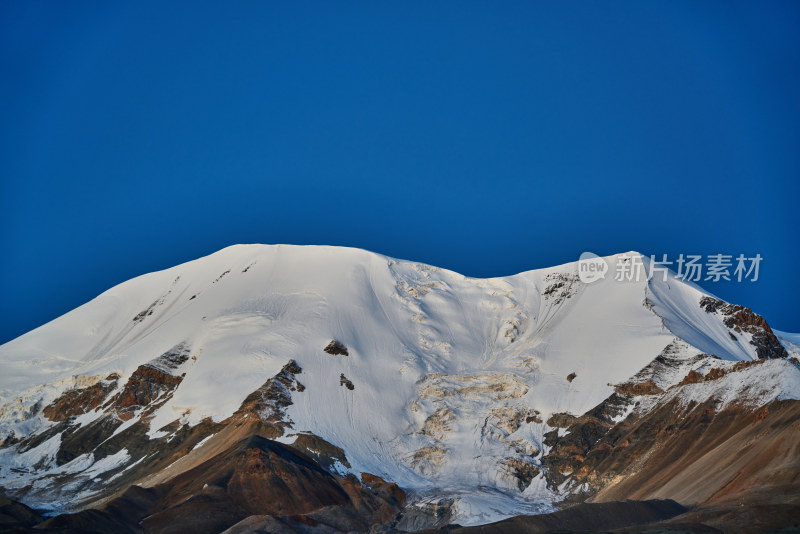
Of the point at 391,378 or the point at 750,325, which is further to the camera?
the point at 750,325

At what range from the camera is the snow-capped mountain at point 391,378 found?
132500 millimetres

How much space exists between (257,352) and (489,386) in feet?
110

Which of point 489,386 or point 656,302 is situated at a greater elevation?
point 656,302

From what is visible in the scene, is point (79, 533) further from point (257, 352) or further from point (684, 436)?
point (684, 436)

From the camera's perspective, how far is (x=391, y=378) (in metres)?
156

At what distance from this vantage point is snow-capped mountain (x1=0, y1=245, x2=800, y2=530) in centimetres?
13250

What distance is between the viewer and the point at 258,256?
18650 centimetres

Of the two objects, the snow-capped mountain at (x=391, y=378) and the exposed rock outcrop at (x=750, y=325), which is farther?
the exposed rock outcrop at (x=750, y=325)

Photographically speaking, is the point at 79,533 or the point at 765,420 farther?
the point at 765,420

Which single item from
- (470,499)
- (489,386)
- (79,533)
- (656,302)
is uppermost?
(656,302)

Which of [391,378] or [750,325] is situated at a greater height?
[750,325]

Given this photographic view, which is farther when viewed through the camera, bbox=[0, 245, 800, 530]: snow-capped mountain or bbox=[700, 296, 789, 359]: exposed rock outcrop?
bbox=[700, 296, 789, 359]: exposed rock outcrop

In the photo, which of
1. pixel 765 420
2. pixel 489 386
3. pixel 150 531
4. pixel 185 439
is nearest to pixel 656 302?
pixel 489 386

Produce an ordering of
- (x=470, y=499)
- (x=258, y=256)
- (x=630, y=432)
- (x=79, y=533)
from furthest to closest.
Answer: (x=258, y=256) → (x=630, y=432) → (x=470, y=499) → (x=79, y=533)
